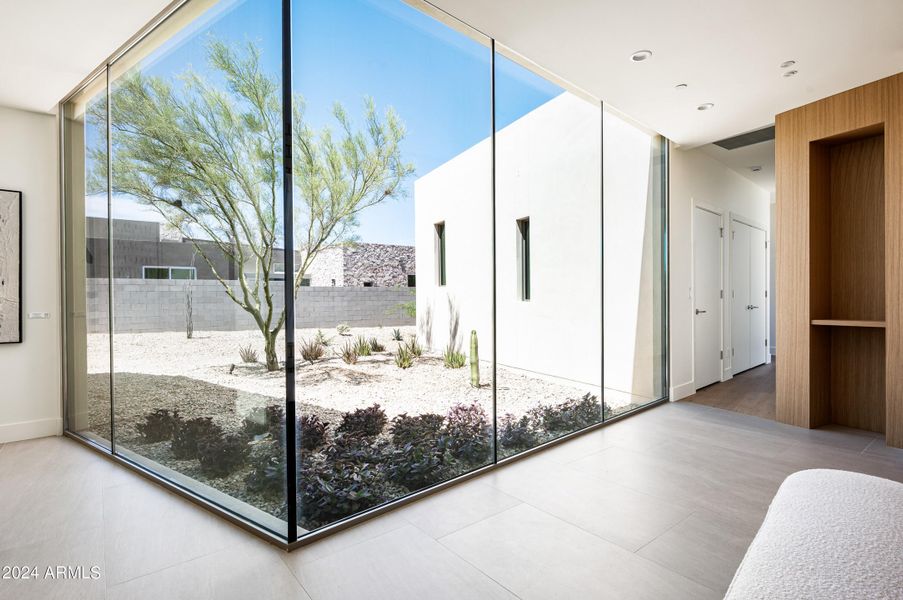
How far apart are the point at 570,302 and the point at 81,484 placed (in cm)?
364

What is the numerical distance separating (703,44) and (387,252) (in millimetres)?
2336

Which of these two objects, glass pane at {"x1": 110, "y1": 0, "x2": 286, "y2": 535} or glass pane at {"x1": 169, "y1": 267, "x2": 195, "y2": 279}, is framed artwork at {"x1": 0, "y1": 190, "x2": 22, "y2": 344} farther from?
glass pane at {"x1": 169, "y1": 267, "x2": 195, "y2": 279}

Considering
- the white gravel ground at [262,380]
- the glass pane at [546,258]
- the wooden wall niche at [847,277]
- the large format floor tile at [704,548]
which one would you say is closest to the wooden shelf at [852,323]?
the wooden wall niche at [847,277]

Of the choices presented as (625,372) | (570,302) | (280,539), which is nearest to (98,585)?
(280,539)

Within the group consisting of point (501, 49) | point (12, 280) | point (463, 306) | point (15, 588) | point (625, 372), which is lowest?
point (15, 588)

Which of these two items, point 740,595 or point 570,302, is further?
point 570,302

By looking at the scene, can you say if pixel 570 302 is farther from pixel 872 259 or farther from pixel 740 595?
pixel 740 595

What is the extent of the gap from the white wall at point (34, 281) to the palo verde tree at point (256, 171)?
185 centimetres

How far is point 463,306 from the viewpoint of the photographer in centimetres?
284

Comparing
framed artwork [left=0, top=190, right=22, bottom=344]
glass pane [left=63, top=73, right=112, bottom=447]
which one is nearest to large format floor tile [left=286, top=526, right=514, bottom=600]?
glass pane [left=63, top=73, right=112, bottom=447]

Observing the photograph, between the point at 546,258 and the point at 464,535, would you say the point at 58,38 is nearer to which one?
the point at 546,258

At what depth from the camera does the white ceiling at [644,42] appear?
93.4 inches

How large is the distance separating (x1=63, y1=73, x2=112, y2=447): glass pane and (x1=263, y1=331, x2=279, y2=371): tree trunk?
193 centimetres

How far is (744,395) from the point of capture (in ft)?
16.1
